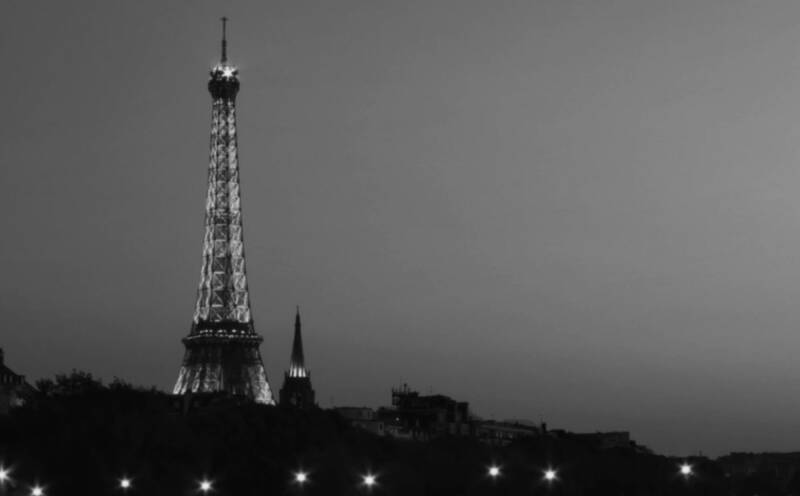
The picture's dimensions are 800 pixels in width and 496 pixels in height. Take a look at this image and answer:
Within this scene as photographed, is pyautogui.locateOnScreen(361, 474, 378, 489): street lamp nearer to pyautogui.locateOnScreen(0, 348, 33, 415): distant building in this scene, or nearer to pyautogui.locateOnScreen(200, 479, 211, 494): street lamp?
pyautogui.locateOnScreen(200, 479, 211, 494): street lamp

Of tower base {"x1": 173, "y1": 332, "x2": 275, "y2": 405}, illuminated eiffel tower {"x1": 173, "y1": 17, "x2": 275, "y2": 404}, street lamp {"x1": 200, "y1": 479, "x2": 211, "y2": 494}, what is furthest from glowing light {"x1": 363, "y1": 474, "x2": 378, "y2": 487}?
tower base {"x1": 173, "y1": 332, "x2": 275, "y2": 405}

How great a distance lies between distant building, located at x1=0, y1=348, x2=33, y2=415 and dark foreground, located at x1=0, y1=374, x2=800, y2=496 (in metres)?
26.6

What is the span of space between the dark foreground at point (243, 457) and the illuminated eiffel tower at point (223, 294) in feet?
109

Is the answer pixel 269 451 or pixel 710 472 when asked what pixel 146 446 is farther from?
pixel 710 472

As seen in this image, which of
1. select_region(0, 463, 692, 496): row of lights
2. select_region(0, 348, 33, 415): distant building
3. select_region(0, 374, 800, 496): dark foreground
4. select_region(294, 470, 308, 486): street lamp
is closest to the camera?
select_region(0, 463, 692, 496): row of lights

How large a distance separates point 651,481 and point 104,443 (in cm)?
4338

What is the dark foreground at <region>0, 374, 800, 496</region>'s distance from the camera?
284 ft

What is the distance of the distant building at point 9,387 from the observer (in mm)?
150500

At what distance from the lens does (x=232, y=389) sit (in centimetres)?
15338

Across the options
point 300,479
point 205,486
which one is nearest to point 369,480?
point 300,479

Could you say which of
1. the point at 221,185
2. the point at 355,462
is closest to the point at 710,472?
the point at 221,185

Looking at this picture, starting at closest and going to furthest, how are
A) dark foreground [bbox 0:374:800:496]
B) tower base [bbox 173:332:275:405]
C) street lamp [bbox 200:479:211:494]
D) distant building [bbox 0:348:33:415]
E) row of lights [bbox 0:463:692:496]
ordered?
1. row of lights [bbox 0:463:692:496]
2. dark foreground [bbox 0:374:800:496]
3. street lamp [bbox 200:479:211:494]
4. distant building [bbox 0:348:33:415]
5. tower base [bbox 173:332:275:405]

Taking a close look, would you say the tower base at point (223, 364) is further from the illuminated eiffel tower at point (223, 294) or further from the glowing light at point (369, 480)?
the glowing light at point (369, 480)

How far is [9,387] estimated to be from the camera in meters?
155
